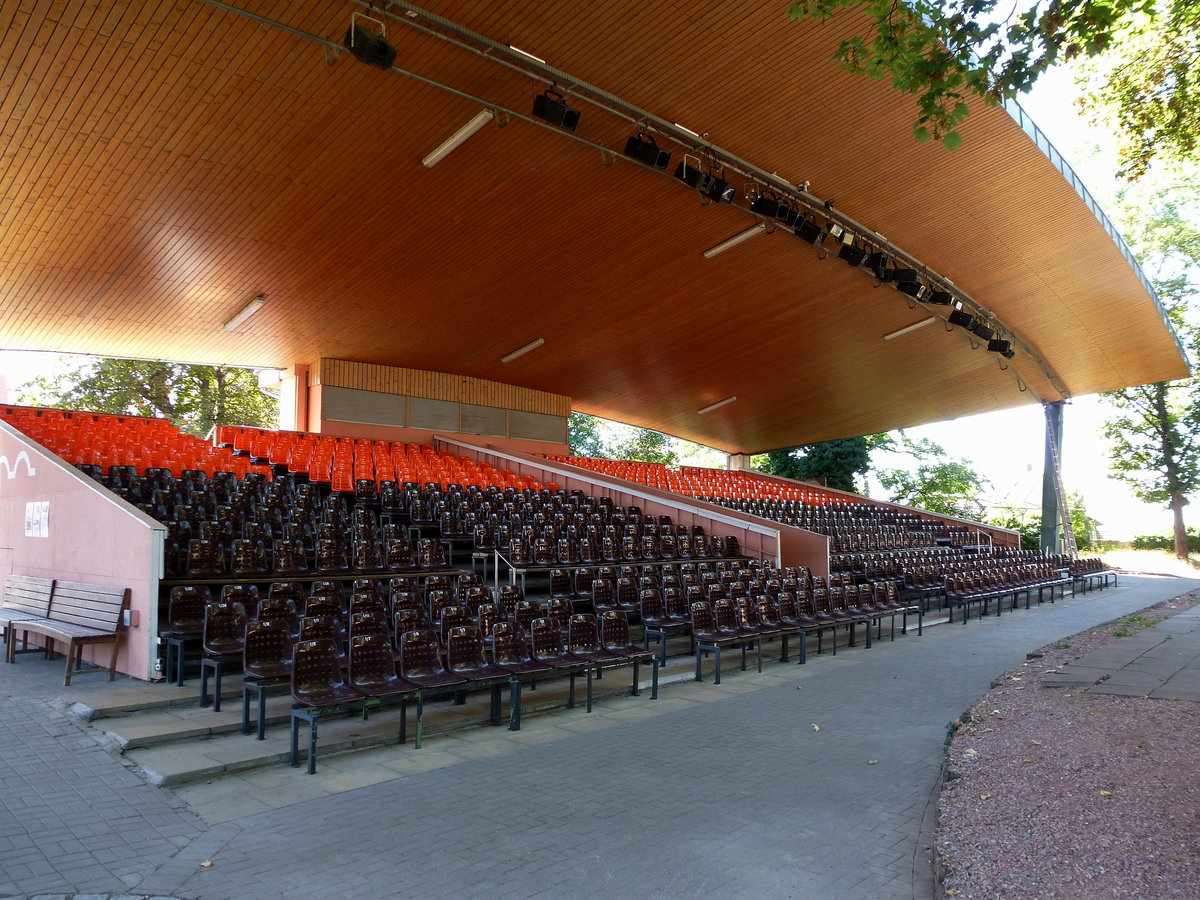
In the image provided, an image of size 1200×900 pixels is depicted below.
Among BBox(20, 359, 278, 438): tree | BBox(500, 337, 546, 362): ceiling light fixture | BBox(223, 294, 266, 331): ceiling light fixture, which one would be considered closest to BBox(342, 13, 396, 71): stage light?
BBox(223, 294, 266, 331): ceiling light fixture

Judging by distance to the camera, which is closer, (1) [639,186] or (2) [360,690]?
(2) [360,690]

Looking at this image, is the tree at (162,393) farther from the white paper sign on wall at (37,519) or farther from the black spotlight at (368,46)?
the black spotlight at (368,46)

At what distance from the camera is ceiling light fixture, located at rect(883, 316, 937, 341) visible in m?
19.1

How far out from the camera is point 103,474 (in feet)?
34.7

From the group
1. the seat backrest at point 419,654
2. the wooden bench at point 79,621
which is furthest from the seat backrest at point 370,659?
the wooden bench at point 79,621

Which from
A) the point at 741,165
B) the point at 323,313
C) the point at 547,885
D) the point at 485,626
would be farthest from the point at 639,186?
the point at 547,885

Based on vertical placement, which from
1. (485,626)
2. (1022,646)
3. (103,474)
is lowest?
(1022,646)

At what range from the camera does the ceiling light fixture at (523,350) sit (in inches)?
725

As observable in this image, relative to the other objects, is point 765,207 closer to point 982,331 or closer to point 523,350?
point 523,350

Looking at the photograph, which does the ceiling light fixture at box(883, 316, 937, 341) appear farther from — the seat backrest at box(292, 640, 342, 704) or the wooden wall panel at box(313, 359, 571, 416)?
the seat backrest at box(292, 640, 342, 704)

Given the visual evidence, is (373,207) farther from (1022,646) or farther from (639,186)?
(1022,646)

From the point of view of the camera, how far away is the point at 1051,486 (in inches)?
998

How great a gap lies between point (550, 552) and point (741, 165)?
22.1 feet

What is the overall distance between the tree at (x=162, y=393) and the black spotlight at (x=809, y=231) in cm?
2187
